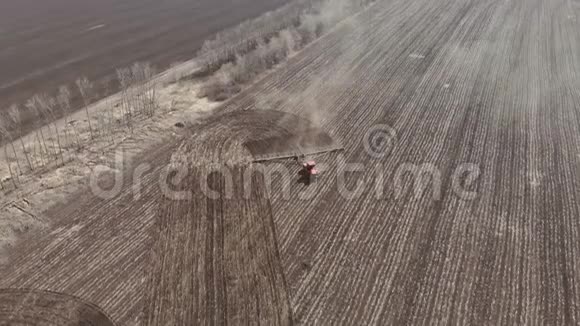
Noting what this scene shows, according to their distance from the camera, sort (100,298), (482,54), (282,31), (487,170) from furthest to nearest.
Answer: (282,31), (482,54), (487,170), (100,298)

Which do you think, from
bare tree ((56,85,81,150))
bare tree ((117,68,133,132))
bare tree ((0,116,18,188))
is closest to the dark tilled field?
bare tree ((56,85,81,150))

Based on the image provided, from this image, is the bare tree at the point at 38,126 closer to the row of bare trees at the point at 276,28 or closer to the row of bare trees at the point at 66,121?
the row of bare trees at the point at 66,121

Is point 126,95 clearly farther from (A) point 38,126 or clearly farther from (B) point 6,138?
(B) point 6,138

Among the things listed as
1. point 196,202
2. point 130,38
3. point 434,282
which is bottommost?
point 434,282

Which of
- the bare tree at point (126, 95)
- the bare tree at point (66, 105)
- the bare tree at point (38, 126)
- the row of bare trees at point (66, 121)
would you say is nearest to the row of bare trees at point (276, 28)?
the bare tree at point (126, 95)

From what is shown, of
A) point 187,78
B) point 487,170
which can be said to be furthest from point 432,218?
point 187,78

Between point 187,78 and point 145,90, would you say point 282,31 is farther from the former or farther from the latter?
point 145,90
